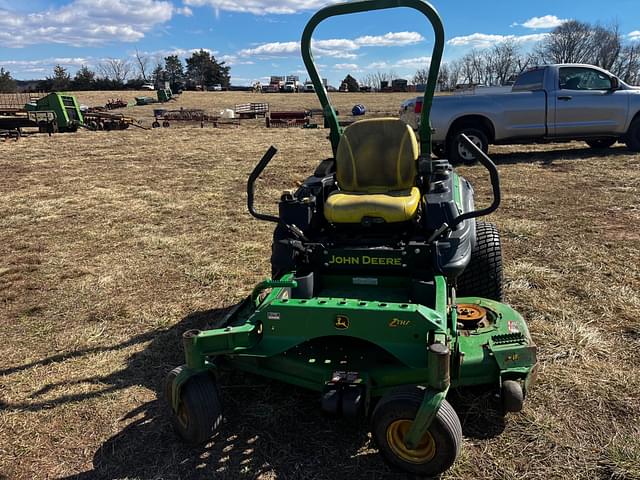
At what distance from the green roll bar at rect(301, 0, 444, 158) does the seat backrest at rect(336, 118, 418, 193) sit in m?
0.19

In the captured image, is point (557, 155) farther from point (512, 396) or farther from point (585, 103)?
point (512, 396)

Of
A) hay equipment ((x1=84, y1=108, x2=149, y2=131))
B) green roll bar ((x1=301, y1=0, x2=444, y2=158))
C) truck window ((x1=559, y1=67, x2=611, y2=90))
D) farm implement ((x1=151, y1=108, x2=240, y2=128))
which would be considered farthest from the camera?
farm implement ((x1=151, y1=108, x2=240, y2=128))

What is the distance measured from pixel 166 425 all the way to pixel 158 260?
2.83 meters

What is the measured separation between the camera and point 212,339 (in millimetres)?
2682

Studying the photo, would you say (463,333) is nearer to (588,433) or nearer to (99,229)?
(588,433)

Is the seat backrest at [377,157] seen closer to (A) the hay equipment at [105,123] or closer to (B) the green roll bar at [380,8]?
(B) the green roll bar at [380,8]

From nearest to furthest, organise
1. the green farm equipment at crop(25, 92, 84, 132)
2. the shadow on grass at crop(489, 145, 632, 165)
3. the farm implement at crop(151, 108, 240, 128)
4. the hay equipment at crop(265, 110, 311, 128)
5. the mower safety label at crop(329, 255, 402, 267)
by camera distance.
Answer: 1. the mower safety label at crop(329, 255, 402, 267)
2. the shadow on grass at crop(489, 145, 632, 165)
3. the green farm equipment at crop(25, 92, 84, 132)
4. the hay equipment at crop(265, 110, 311, 128)
5. the farm implement at crop(151, 108, 240, 128)

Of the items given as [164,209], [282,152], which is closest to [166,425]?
[164,209]

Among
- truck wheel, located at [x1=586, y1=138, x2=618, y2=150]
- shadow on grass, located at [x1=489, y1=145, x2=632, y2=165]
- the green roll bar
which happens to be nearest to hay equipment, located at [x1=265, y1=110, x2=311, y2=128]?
shadow on grass, located at [x1=489, y1=145, x2=632, y2=165]

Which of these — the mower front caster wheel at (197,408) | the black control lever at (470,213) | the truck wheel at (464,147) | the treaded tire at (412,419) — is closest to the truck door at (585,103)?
the truck wheel at (464,147)

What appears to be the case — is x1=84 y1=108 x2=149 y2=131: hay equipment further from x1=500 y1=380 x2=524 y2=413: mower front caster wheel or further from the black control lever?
x1=500 y1=380 x2=524 y2=413: mower front caster wheel

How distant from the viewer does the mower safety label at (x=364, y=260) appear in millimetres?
3170

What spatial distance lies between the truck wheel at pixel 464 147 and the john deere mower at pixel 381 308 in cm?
594

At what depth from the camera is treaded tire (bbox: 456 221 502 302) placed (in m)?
3.85
